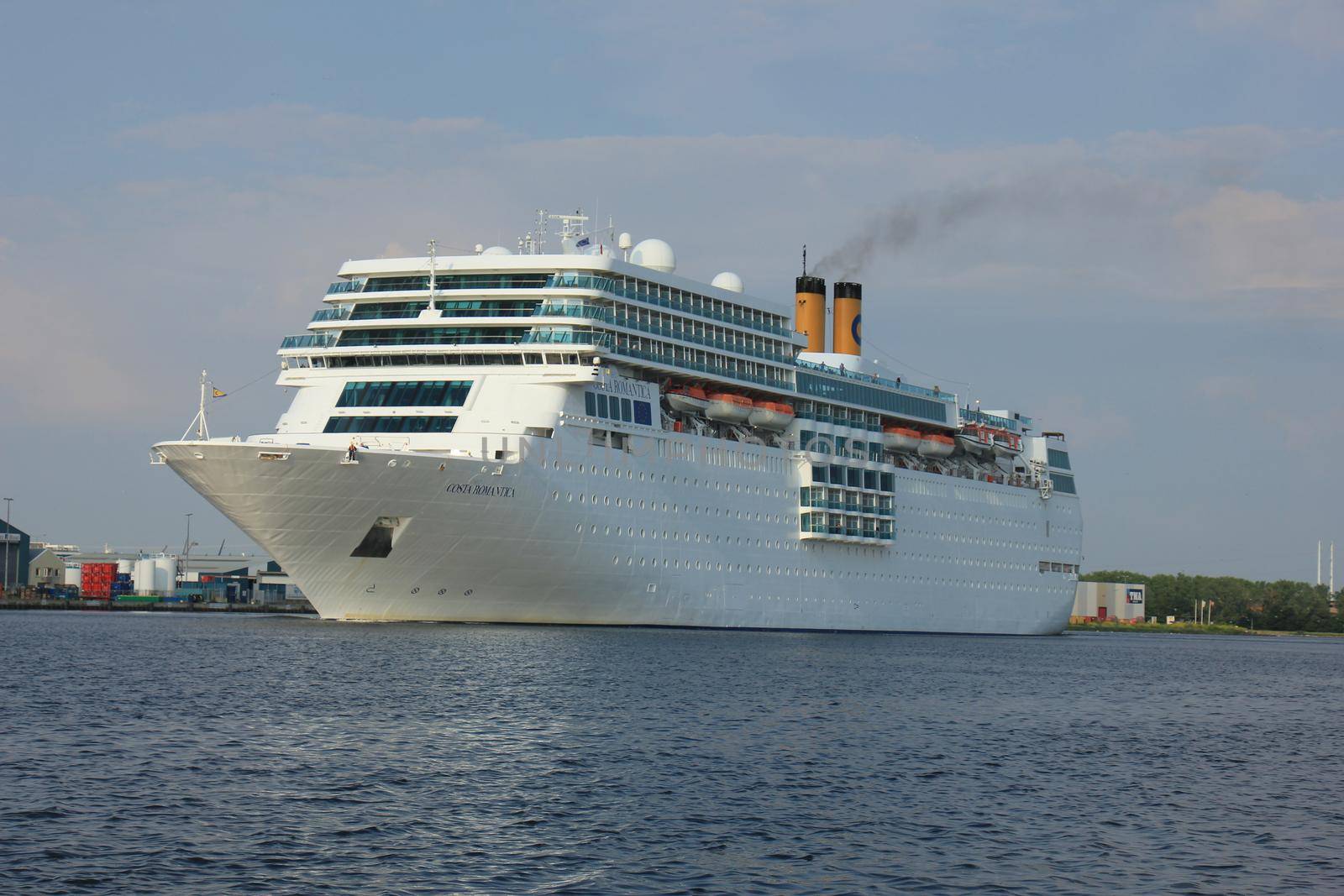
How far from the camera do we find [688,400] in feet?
208

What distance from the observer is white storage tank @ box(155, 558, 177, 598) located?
12825 cm

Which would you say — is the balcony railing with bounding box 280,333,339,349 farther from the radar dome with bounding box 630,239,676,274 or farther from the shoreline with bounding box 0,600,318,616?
the shoreline with bounding box 0,600,318,616

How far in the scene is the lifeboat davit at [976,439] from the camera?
84000mm

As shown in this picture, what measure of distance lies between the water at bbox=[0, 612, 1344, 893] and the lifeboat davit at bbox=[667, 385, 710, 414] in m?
17.7

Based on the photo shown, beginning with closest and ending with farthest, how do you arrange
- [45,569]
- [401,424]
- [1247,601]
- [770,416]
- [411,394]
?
[401,424]
[411,394]
[770,416]
[45,569]
[1247,601]

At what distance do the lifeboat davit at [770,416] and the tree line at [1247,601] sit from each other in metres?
114

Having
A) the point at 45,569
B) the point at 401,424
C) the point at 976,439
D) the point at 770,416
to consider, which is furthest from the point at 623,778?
the point at 45,569

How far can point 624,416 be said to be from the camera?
2301 inches

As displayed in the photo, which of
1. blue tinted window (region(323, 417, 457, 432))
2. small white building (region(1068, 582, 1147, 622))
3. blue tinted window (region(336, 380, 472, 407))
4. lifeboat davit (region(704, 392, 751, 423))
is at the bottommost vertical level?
small white building (region(1068, 582, 1147, 622))

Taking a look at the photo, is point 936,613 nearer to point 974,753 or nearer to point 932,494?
point 932,494

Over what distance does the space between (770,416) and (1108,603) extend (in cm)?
9845

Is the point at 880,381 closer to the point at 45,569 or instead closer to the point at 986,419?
the point at 986,419

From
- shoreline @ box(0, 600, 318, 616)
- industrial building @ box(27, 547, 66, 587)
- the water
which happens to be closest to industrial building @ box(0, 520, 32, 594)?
industrial building @ box(27, 547, 66, 587)

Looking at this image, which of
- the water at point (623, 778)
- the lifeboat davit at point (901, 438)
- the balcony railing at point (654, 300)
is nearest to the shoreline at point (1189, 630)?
the lifeboat davit at point (901, 438)
